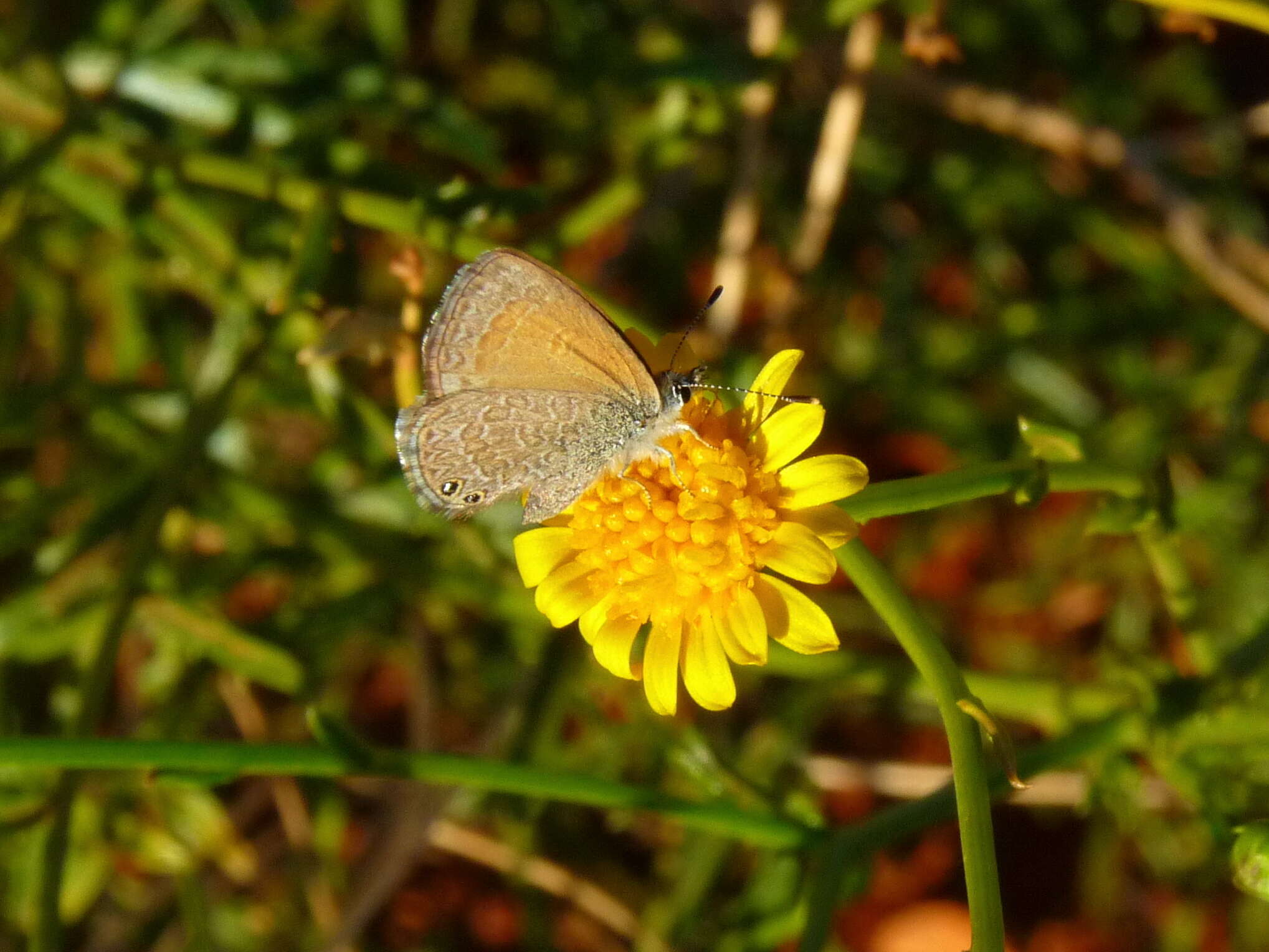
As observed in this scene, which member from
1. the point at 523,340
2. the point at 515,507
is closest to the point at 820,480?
the point at 523,340

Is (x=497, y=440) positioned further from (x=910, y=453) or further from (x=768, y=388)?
(x=910, y=453)

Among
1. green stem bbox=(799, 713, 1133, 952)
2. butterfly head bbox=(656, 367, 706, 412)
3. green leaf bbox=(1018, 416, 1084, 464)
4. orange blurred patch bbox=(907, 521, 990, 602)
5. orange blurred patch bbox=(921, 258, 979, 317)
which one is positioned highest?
green leaf bbox=(1018, 416, 1084, 464)

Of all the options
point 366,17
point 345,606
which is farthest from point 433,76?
point 345,606

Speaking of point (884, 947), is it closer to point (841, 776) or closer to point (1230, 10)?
point (841, 776)

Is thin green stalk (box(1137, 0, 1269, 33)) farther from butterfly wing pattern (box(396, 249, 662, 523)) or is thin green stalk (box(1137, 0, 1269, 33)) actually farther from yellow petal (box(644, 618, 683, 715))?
yellow petal (box(644, 618, 683, 715))

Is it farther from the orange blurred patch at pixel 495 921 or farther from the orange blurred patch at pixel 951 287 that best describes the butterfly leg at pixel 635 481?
the orange blurred patch at pixel 951 287

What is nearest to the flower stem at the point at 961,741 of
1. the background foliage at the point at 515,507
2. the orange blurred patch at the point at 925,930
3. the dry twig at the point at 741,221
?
the background foliage at the point at 515,507

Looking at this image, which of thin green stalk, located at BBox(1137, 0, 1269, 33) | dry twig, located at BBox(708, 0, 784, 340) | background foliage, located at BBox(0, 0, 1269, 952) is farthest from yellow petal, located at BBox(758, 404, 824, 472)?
dry twig, located at BBox(708, 0, 784, 340)
